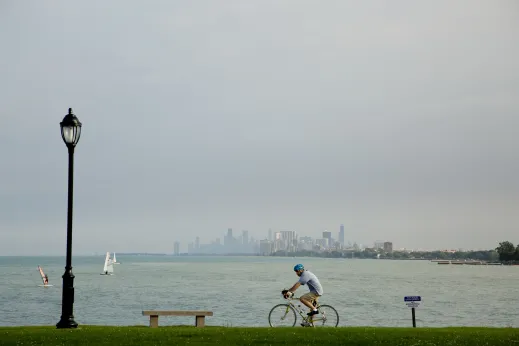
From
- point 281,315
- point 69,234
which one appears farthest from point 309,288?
point 69,234

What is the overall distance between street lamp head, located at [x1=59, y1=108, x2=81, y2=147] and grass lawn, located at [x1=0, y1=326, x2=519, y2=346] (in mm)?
6125

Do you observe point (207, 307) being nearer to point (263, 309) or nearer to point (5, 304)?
point (263, 309)

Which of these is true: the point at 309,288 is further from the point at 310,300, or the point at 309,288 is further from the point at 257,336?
the point at 257,336

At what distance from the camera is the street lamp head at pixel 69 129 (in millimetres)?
22750

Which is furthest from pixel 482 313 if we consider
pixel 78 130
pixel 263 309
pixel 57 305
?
pixel 78 130

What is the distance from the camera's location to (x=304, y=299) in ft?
77.0

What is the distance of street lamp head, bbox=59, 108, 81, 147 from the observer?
22.8 meters

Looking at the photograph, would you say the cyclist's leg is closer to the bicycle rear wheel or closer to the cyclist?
the cyclist

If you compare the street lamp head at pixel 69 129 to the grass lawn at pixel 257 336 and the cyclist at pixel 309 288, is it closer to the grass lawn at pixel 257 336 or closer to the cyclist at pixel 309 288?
the grass lawn at pixel 257 336

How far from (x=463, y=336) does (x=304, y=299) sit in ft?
18.1

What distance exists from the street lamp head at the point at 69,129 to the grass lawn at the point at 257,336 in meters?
6.12

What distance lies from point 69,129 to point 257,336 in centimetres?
914

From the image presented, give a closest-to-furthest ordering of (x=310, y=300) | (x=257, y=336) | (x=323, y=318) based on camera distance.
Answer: (x=257, y=336) < (x=310, y=300) < (x=323, y=318)

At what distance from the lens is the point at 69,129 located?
22.8 m
